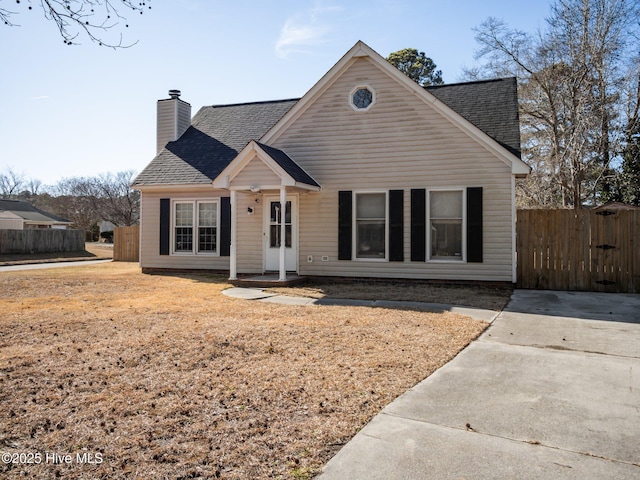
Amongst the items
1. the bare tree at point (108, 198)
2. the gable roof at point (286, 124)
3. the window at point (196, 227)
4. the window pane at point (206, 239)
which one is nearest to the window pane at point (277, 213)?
the gable roof at point (286, 124)

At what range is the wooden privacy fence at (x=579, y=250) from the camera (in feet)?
34.5

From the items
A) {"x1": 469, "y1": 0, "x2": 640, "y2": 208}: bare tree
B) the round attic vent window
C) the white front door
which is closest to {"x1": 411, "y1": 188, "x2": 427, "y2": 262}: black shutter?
the round attic vent window

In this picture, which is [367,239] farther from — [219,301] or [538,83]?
[538,83]

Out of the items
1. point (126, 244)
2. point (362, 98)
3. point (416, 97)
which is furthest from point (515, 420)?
point (126, 244)

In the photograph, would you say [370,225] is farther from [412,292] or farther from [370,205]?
[412,292]

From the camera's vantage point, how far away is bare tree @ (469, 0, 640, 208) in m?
17.2

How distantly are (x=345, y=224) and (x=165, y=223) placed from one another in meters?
6.27

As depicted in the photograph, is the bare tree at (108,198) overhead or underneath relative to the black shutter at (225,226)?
overhead

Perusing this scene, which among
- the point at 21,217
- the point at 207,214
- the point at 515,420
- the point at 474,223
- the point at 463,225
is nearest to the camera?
the point at 515,420

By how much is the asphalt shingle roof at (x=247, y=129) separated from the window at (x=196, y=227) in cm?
88

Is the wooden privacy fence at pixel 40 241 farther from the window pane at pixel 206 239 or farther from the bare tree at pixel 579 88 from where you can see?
the bare tree at pixel 579 88

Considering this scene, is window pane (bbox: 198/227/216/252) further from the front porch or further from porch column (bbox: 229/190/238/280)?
porch column (bbox: 229/190/238/280)

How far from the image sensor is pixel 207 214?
14.7 meters

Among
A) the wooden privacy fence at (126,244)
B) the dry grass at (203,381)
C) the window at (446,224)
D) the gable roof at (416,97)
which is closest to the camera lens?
the dry grass at (203,381)
